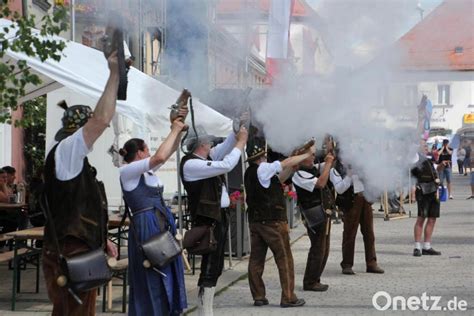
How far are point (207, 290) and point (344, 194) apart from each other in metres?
5.01

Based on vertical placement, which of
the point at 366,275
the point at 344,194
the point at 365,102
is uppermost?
the point at 365,102

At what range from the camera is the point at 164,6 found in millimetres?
7875

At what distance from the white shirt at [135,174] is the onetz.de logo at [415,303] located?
11.6 ft

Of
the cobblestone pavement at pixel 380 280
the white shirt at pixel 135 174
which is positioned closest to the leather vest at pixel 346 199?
the cobblestone pavement at pixel 380 280

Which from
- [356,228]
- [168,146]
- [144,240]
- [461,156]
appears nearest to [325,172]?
[356,228]

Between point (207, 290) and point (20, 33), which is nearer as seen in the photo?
point (20, 33)

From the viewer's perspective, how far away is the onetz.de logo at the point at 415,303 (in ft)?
29.9

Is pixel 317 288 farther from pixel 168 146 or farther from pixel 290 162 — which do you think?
pixel 168 146

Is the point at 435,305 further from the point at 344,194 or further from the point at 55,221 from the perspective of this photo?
the point at 55,221

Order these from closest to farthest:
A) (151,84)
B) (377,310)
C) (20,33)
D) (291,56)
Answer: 1. (20,33)
2. (377,310)
3. (151,84)
4. (291,56)

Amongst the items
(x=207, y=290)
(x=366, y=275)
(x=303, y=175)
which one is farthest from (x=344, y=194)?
(x=207, y=290)

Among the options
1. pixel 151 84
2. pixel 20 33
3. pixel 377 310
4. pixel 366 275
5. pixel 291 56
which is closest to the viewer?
pixel 20 33

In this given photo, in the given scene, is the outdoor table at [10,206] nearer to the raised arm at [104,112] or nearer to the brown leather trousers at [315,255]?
the brown leather trousers at [315,255]

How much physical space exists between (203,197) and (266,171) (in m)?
1.42
